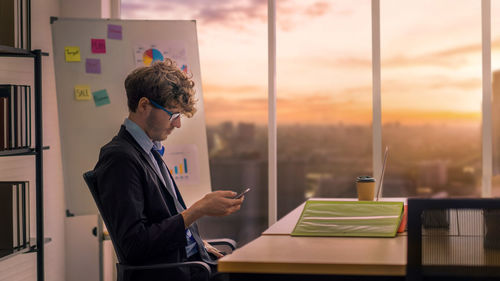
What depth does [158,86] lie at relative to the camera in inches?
82.0

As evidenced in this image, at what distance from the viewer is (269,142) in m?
3.98

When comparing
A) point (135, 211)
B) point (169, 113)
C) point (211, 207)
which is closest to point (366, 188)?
point (211, 207)

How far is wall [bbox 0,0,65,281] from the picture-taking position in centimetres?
326

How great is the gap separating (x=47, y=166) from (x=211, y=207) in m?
2.00

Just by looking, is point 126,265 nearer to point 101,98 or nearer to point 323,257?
point 323,257

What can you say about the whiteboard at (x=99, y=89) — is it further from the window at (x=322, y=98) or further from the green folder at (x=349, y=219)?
the green folder at (x=349, y=219)

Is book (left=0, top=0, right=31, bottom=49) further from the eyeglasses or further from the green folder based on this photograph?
the green folder

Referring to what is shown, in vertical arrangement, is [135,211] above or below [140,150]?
below

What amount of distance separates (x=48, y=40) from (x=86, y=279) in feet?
5.38

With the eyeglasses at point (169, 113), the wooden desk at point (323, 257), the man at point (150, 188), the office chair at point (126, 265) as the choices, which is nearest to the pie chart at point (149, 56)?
the man at point (150, 188)

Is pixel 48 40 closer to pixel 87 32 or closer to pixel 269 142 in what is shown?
pixel 87 32

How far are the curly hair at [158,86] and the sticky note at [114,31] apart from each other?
1.40m

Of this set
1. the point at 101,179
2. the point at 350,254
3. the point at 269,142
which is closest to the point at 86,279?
the point at 269,142

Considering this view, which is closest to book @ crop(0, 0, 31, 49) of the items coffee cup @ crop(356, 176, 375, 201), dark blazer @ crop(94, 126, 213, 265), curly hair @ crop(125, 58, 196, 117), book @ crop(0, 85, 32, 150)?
book @ crop(0, 85, 32, 150)
